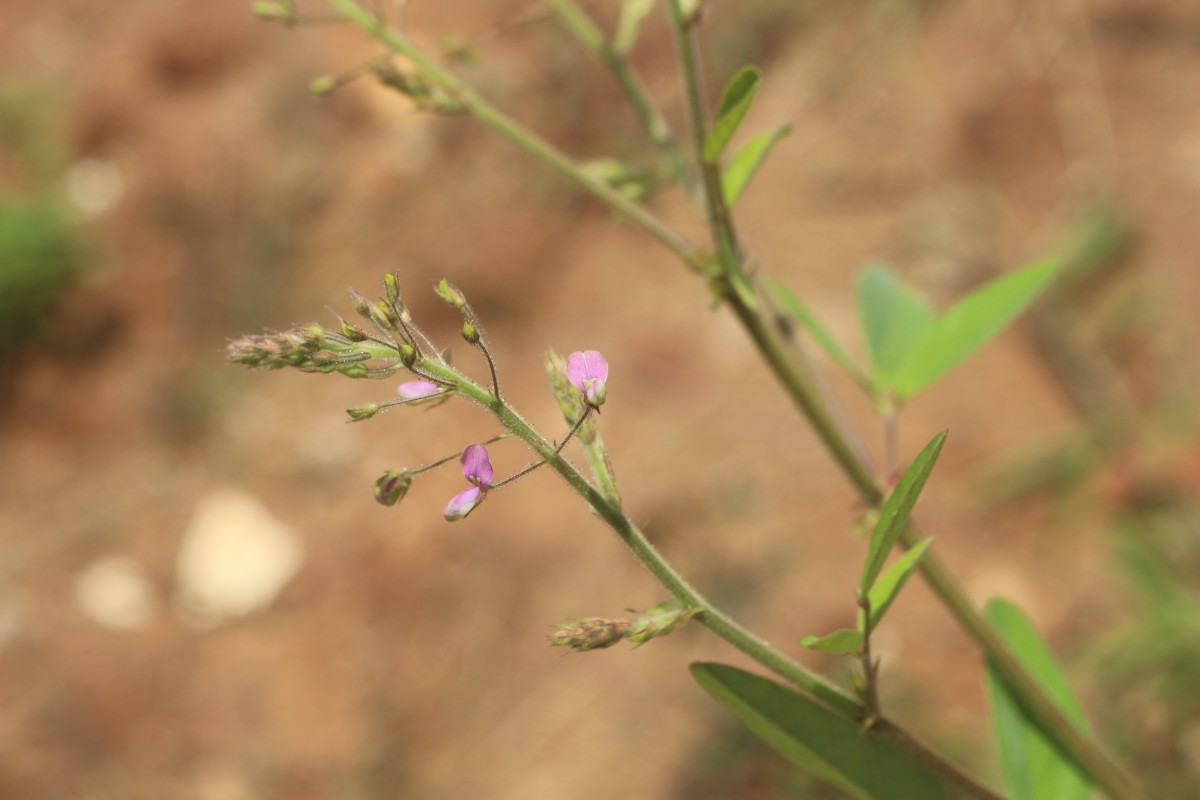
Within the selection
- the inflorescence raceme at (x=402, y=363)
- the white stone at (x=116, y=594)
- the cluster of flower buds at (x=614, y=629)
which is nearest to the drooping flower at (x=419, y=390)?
the inflorescence raceme at (x=402, y=363)

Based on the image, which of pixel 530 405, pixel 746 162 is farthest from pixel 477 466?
pixel 530 405

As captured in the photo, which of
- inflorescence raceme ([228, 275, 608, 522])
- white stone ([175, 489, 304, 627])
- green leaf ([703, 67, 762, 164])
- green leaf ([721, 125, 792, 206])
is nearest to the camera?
inflorescence raceme ([228, 275, 608, 522])

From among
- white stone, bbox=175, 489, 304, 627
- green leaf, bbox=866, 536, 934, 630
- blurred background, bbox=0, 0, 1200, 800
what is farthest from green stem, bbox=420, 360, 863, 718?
white stone, bbox=175, 489, 304, 627

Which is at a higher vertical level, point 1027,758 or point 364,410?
point 364,410

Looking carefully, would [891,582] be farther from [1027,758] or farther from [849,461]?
[1027,758]

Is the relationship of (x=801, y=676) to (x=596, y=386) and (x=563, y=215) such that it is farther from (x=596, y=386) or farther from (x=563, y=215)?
(x=563, y=215)

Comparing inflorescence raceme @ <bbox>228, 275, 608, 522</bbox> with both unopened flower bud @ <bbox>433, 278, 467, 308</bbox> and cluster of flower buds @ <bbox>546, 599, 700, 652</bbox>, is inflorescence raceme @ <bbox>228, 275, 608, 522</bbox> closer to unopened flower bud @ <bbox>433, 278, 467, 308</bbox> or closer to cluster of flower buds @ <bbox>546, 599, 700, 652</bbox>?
unopened flower bud @ <bbox>433, 278, 467, 308</bbox>

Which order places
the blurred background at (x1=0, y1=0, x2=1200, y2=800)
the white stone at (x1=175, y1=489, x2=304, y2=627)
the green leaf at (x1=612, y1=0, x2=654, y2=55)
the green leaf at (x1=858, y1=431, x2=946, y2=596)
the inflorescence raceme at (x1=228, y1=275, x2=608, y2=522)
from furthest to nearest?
1. the white stone at (x1=175, y1=489, x2=304, y2=627)
2. the blurred background at (x1=0, y1=0, x2=1200, y2=800)
3. the green leaf at (x1=612, y1=0, x2=654, y2=55)
4. the green leaf at (x1=858, y1=431, x2=946, y2=596)
5. the inflorescence raceme at (x1=228, y1=275, x2=608, y2=522)

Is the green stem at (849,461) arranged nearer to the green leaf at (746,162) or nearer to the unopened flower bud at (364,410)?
the green leaf at (746,162)
